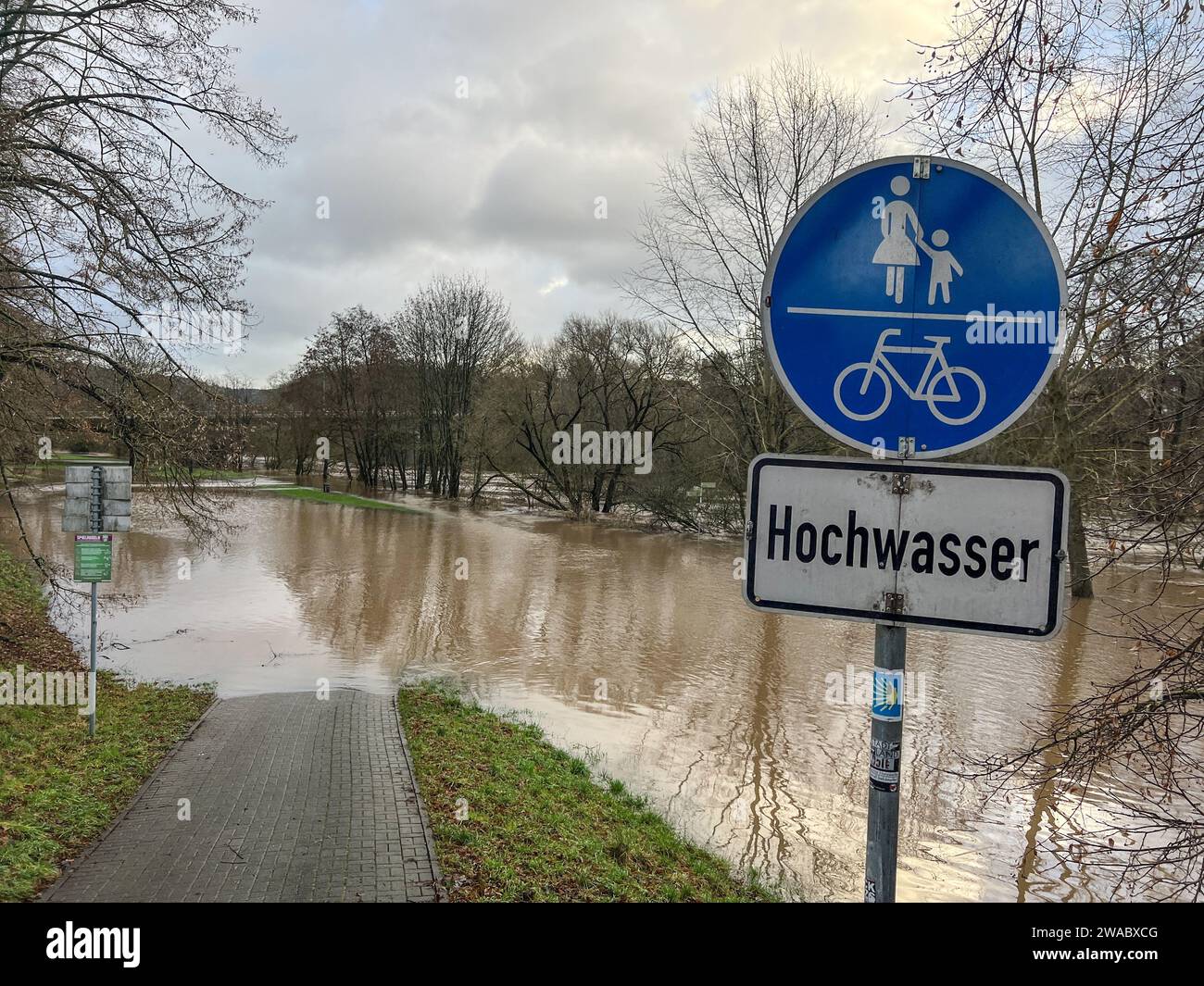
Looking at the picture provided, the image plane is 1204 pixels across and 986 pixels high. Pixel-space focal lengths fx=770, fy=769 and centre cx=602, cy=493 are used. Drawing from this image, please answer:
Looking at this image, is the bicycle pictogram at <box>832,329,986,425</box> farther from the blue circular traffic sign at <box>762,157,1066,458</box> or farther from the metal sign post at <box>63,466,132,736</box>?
the metal sign post at <box>63,466,132,736</box>

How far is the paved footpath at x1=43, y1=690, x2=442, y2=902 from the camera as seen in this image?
5.18 metres

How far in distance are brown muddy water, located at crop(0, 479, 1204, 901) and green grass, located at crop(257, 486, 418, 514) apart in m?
18.5

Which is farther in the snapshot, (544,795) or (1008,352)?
(544,795)

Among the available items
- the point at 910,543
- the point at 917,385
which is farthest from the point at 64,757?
the point at 917,385

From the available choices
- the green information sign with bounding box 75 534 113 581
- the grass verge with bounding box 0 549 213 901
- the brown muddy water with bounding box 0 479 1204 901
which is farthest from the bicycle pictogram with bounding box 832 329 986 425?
the green information sign with bounding box 75 534 113 581

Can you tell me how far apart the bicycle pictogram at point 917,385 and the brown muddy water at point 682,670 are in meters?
2.84

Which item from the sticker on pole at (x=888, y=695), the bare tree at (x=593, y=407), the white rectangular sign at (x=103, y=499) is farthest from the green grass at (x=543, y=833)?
the bare tree at (x=593, y=407)

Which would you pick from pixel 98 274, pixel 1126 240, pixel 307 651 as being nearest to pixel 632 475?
pixel 307 651

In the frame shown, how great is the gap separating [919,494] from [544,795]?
6.64 meters

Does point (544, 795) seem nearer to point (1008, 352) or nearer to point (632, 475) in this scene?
point (1008, 352)

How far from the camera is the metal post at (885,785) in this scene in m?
1.58

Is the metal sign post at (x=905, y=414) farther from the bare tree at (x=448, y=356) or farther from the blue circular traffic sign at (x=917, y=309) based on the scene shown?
the bare tree at (x=448, y=356)

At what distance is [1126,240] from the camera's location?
3.91 metres
